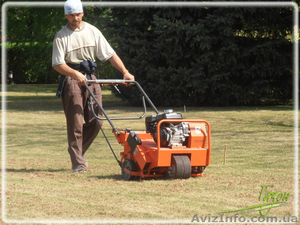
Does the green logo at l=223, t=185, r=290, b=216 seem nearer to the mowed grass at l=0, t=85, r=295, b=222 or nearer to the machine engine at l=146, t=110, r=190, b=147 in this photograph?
the mowed grass at l=0, t=85, r=295, b=222

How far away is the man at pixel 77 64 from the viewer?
530 centimetres

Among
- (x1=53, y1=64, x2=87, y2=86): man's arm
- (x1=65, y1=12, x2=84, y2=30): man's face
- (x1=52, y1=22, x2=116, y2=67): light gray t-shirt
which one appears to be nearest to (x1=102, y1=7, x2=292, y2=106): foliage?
(x1=52, y1=22, x2=116, y2=67): light gray t-shirt

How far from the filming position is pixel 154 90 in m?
16.0

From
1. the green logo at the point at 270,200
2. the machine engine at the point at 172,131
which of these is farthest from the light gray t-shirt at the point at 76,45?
the green logo at the point at 270,200

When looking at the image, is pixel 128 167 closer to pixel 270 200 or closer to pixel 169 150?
pixel 169 150

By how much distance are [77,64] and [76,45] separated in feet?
0.76

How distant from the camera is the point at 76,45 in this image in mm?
5449

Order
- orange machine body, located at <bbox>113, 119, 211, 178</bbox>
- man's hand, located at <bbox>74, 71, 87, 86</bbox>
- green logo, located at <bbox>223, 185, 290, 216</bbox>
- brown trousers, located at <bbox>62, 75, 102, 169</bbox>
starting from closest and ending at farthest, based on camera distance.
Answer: green logo, located at <bbox>223, 185, 290, 216</bbox> < orange machine body, located at <bbox>113, 119, 211, 178</bbox> < man's hand, located at <bbox>74, 71, 87, 86</bbox> < brown trousers, located at <bbox>62, 75, 102, 169</bbox>

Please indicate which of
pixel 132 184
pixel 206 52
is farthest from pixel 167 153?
pixel 206 52

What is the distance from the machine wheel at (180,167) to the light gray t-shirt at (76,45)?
164 cm

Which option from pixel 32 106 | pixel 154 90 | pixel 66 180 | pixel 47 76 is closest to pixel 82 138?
pixel 66 180

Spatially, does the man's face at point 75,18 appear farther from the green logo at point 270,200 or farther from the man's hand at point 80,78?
the green logo at point 270,200

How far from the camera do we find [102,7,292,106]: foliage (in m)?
15.4

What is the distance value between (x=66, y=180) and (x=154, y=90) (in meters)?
11.0
